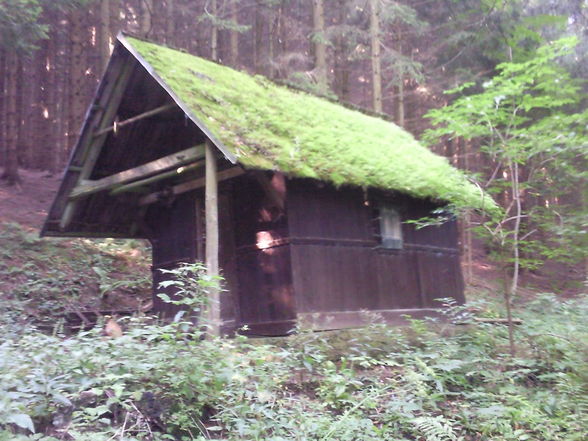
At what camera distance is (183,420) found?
509cm

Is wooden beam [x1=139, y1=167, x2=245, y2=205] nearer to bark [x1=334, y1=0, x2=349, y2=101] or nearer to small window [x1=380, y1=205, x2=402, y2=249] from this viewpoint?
small window [x1=380, y1=205, x2=402, y2=249]

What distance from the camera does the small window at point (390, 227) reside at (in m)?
10.8

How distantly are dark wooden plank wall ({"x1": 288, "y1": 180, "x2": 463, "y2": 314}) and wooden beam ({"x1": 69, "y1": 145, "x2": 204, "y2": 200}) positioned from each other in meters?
1.72

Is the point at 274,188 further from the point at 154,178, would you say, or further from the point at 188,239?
the point at 188,239

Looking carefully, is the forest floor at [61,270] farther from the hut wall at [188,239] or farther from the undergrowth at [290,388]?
the undergrowth at [290,388]

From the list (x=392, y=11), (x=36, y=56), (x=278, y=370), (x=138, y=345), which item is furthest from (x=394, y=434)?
(x=36, y=56)

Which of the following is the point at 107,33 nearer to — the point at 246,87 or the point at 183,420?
the point at 246,87

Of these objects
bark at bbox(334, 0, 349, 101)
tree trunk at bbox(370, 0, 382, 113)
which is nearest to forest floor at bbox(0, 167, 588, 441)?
tree trunk at bbox(370, 0, 382, 113)

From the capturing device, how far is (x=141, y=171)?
938cm

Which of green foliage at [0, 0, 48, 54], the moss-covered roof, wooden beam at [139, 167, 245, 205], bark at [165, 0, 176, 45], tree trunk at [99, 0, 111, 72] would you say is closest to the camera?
the moss-covered roof

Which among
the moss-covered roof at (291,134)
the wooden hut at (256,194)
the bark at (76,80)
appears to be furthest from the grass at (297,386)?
the bark at (76,80)

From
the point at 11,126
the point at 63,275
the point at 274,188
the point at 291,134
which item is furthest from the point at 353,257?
the point at 11,126

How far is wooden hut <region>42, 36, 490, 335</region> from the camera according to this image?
8852 mm

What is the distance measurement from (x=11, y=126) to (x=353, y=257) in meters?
14.3
